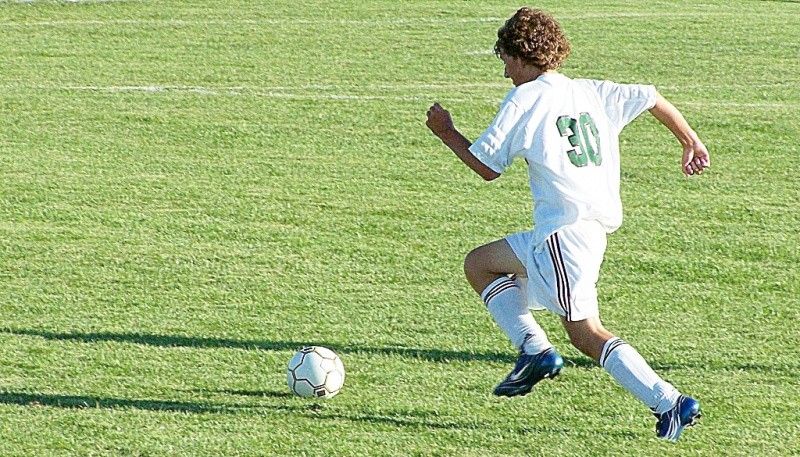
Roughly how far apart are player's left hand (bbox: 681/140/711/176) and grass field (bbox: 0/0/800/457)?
3.35 ft

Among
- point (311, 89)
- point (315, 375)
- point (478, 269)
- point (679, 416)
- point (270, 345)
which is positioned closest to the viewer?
point (679, 416)

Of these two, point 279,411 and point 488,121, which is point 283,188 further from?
point 279,411

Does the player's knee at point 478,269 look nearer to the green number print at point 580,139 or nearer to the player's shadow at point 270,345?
the green number print at point 580,139

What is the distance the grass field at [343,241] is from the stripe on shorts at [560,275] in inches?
23.0

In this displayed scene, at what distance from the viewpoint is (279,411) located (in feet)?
16.2

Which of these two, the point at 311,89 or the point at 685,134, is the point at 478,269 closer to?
the point at 685,134

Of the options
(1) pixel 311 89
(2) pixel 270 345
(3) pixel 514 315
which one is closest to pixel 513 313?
(3) pixel 514 315

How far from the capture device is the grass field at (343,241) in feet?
16.0

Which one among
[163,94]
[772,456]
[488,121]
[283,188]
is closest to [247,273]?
[283,188]

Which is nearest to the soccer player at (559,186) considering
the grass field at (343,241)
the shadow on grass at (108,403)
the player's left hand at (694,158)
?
the player's left hand at (694,158)

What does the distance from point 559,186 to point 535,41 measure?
0.59 meters

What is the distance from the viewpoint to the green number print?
448cm

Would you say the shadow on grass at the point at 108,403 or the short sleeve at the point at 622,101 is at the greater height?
the shadow on grass at the point at 108,403

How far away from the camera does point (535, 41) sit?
457 centimetres
